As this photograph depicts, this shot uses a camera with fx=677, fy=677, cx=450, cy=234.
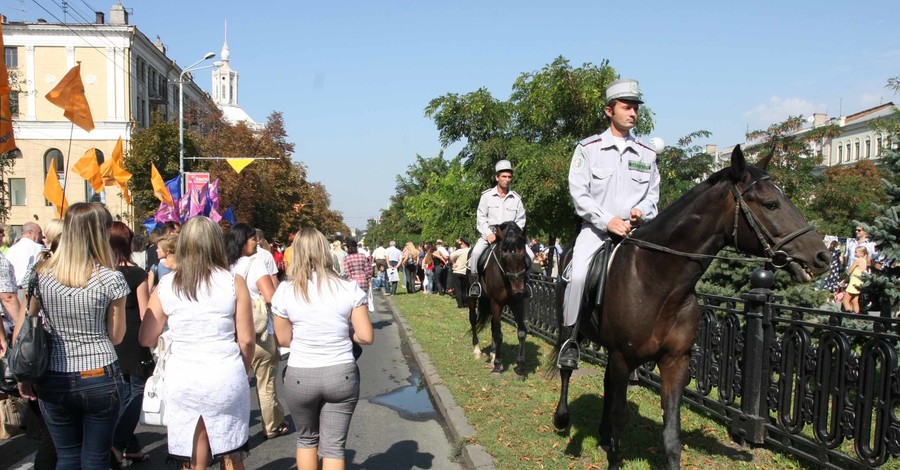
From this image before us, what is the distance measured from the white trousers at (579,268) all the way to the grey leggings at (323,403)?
6.09 ft

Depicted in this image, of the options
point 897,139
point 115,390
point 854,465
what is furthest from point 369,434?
point 897,139

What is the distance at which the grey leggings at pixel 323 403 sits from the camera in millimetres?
4434

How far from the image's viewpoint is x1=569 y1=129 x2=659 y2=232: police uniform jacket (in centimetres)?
548

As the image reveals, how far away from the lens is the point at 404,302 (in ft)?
73.5

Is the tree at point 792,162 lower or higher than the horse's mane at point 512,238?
higher

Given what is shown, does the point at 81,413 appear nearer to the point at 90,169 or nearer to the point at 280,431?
the point at 280,431

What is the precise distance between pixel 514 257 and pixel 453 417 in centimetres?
267

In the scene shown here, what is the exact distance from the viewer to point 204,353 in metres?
4.02

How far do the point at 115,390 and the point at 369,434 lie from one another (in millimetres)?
3397

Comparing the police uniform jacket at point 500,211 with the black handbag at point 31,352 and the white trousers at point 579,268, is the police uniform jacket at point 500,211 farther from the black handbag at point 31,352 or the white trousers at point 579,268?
the black handbag at point 31,352

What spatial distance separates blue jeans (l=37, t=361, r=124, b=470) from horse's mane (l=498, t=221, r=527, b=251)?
18.9ft

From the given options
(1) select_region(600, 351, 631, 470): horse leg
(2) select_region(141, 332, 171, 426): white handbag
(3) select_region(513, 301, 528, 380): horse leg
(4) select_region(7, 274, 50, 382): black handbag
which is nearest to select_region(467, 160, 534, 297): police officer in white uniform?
(3) select_region(513, 301, 528, 380): horse leg

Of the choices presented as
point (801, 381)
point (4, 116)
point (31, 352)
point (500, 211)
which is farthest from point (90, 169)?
point (801, 381)

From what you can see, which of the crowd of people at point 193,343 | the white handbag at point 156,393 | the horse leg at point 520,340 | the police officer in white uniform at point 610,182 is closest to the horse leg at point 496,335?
the horse leg at point 520,340
